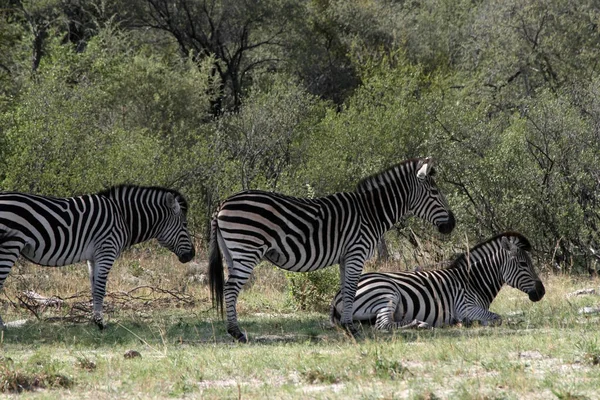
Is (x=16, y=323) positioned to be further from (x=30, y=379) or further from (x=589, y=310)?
(x=589, y=310)

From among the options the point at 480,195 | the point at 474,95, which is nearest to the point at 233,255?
the point at 480,195

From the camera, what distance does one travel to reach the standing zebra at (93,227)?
1016cm

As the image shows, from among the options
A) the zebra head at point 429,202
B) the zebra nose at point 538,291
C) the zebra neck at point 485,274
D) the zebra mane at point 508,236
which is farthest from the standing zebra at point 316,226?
the zebra nose at point 538,291

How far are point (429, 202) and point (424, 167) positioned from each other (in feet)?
1.76

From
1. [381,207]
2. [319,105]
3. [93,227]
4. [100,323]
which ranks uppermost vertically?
[319,105]

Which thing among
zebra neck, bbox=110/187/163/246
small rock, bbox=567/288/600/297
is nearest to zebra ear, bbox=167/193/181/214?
zebra neck, bbox=110/187/163/246

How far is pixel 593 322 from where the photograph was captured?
9867mm

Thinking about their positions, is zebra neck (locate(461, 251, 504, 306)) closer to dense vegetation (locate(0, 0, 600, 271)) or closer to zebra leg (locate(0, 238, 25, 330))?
dense vegetation (locate(0, 0, 600, 271))

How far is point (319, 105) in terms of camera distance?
26.2 m

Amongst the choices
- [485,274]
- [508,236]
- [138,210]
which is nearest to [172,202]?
[138,210]

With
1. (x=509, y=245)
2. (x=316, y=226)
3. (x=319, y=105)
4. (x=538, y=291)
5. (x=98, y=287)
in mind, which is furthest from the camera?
(x=319, y=105)

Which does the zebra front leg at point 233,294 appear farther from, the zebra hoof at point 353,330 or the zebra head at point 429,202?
the zebra head at point 429,202

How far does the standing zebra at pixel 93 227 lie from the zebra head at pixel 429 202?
3.26 meters

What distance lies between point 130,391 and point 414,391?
7.08 feet
